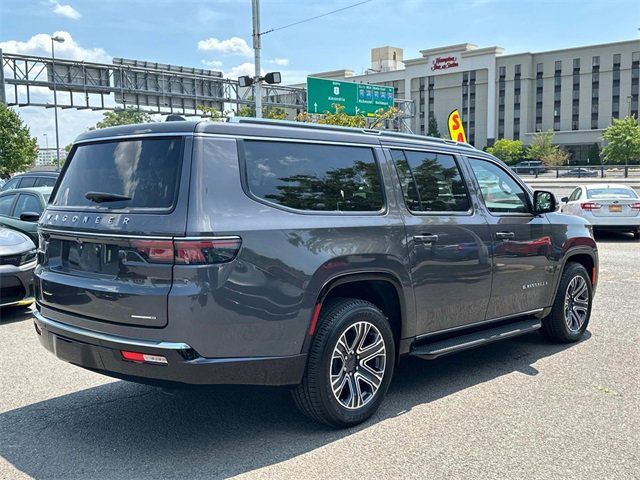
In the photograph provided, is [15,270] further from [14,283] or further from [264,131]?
[264,131]

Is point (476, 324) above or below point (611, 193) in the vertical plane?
below

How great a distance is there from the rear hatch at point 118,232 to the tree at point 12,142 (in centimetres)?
4050

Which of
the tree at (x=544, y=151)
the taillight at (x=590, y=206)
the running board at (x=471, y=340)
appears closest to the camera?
the running board at (x=471, y=340)

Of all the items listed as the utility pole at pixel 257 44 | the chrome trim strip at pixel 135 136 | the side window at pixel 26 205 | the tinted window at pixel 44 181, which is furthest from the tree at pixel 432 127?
the chrome trim strip at pixel 135 136

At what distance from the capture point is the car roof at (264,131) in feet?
12.6

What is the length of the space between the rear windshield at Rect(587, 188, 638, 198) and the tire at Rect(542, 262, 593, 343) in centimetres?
1069

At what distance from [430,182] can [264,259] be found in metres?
1.92

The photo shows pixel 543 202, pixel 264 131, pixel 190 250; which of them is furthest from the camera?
pixel 543 202

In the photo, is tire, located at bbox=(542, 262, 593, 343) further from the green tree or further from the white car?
the green tree

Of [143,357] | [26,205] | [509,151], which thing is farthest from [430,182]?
[509,151]

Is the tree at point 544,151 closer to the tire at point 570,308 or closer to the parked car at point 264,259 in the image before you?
the tire at point 570,308

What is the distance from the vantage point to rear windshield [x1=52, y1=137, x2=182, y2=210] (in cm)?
376

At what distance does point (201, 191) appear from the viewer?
3.65 m

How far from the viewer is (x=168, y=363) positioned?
3.57m
